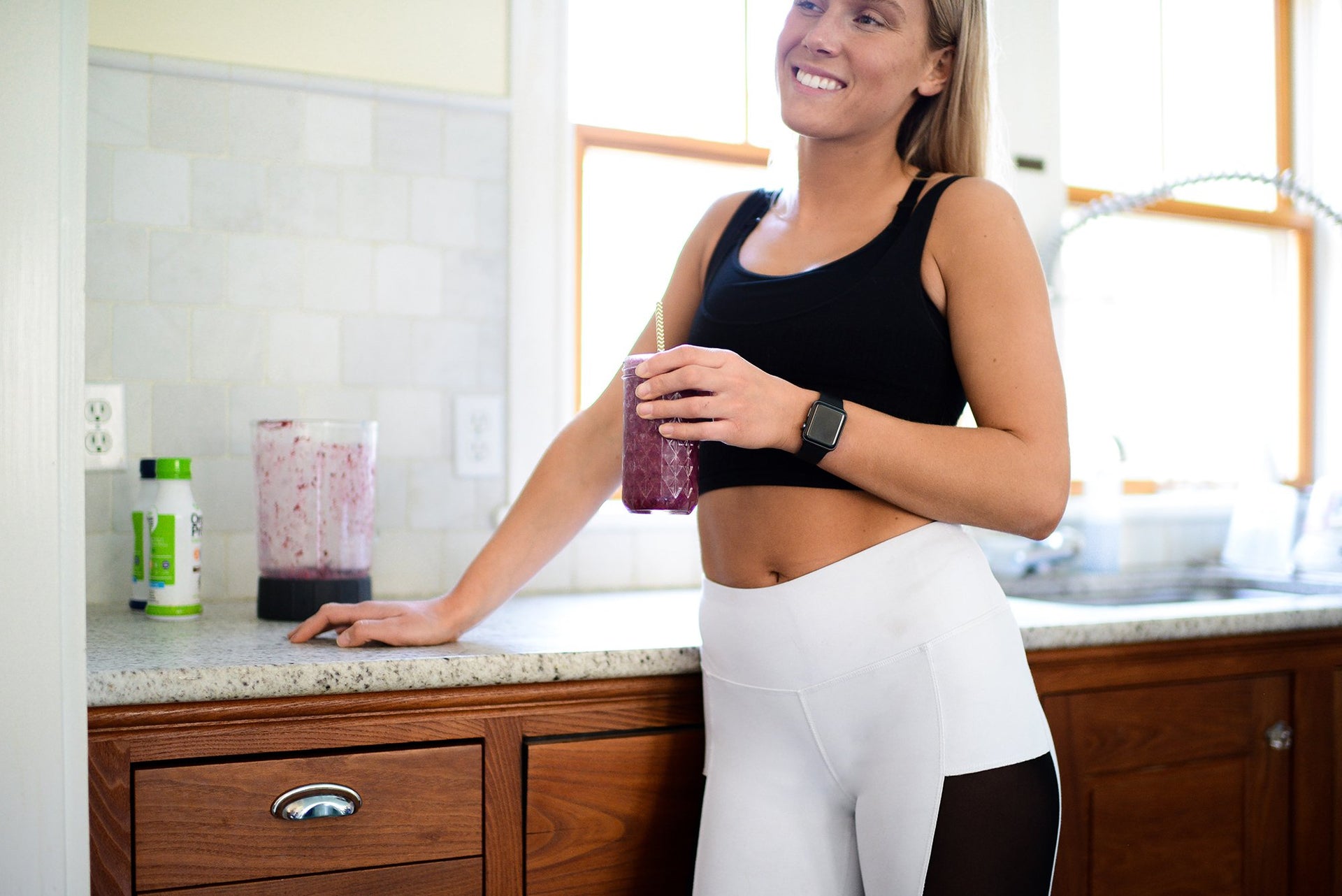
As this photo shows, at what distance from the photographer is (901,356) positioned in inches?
44.7

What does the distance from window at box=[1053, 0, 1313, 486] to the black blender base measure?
1877 millimetres

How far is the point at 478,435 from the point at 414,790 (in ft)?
2.68

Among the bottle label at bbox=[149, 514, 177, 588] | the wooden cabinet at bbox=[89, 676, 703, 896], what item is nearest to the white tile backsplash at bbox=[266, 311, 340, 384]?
the bottle label at bbox=[149, 514, 177, 588]

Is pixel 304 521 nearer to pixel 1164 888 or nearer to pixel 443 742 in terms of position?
pixel 443 742

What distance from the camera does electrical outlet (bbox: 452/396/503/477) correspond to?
76.7 inches

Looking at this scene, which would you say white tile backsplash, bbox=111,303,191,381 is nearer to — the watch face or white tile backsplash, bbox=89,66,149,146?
white tile backsplash, bbox=89,66,149,146

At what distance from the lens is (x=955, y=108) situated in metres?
1.27

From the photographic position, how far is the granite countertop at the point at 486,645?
1183 mm

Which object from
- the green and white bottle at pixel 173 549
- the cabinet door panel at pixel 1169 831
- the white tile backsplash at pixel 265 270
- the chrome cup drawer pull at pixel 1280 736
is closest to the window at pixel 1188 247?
the chrome cup drawer pull at pixel 1280 736

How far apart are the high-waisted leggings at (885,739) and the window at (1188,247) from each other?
174 cm

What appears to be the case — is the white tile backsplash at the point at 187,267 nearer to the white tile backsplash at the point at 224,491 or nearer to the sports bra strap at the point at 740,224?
the white tile backsplash at the point at 224,491

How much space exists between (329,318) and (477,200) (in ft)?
1.12

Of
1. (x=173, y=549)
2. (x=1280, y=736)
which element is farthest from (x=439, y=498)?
(x=1280, y=736)

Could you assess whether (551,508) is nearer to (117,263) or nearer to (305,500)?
(305,500)
